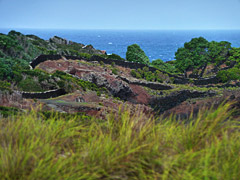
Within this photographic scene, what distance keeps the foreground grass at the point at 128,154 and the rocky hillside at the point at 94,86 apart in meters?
9.63

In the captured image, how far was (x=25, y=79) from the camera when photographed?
111ft

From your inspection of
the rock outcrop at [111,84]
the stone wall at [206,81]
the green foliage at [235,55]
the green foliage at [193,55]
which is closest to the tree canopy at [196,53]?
the green foliage at [193,55]

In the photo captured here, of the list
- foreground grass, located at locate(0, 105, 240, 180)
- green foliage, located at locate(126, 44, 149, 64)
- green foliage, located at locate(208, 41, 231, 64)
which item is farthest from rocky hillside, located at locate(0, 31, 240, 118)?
foreground grass, located at locate(0, 105, 240, 180)

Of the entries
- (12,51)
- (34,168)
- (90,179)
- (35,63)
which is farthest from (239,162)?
(12,51)

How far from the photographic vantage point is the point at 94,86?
→ 41.2m

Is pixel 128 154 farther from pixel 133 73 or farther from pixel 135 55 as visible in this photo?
pixel 135 55

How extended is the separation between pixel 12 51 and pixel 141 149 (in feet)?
175

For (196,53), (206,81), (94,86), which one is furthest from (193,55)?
(94,86)

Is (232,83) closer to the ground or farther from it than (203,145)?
closer to the ground

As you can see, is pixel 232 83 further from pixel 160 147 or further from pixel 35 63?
pixel 160 147

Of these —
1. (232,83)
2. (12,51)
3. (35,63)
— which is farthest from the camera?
(232,83)

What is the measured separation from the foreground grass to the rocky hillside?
9.63 m

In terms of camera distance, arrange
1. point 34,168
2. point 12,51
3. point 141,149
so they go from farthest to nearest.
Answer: point 12,51 < point 141,149 < point 34,168

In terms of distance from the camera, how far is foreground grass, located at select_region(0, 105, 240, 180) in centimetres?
472
